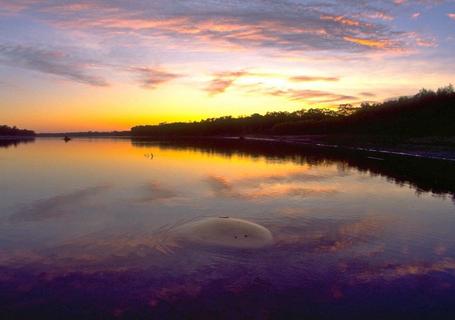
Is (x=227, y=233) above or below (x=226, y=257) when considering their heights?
above

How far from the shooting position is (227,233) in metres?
20.5

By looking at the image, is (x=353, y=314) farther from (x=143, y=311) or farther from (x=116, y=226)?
(x=116, y=226)

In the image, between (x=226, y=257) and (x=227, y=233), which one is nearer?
(x=226, y=257)

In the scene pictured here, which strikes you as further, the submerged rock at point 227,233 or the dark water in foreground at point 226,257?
the submerged rock at point 227,233

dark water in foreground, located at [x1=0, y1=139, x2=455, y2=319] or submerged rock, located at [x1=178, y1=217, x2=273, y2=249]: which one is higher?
submerged rock, located at [x1=178, y1=217, x2=273, y2=249]

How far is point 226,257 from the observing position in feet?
57.5

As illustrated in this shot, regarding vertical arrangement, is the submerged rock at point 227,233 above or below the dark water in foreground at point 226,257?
above

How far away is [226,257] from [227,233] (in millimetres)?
2995

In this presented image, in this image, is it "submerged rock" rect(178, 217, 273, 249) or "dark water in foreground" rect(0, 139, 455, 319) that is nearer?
"dark water in foreground" rect(0, 139, 455, 319)

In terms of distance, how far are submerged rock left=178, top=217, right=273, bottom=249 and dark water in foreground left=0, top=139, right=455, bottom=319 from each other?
693mm

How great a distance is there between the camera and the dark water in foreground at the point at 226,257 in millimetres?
13461

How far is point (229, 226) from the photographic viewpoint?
2136 cm

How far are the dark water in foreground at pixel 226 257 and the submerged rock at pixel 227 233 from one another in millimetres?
693

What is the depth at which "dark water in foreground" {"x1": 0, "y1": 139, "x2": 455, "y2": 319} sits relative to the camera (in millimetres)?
13461
